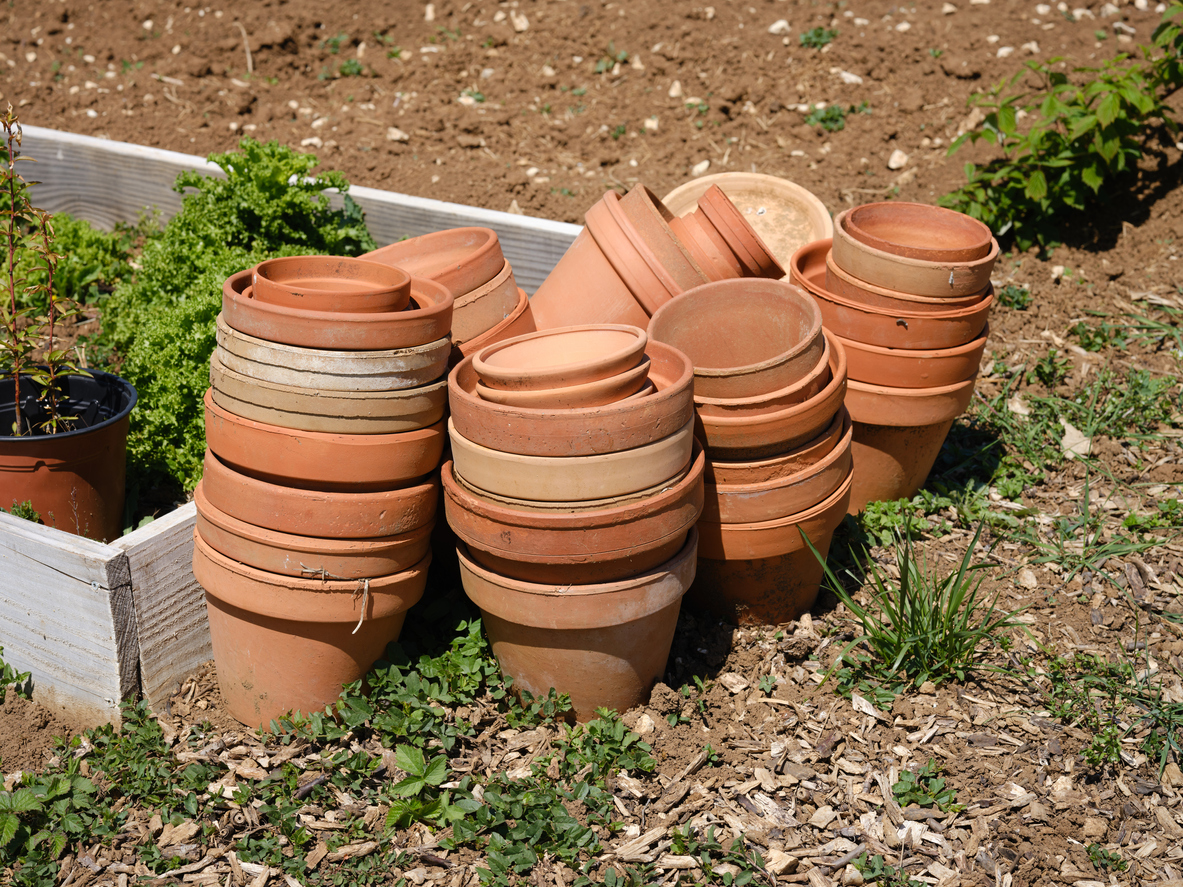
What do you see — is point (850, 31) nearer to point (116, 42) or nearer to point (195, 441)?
point (195, 441)

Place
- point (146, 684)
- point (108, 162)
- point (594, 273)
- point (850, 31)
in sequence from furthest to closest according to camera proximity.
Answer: point (850, 31) → point (108, 162) → point (594, 273) → point (146, 684)

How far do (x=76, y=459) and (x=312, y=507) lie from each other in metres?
1.07

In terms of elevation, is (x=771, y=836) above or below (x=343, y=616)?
below

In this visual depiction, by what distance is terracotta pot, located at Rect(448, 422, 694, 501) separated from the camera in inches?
95.0

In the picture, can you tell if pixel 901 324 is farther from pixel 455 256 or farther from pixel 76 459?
pixel 76 459

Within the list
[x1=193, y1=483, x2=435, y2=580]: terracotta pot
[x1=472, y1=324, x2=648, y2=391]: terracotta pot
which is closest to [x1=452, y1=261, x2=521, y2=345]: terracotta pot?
[x1=472, y1=324, x2=648, y2=391]: terracotta pot

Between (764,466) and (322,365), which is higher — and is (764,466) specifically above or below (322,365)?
below

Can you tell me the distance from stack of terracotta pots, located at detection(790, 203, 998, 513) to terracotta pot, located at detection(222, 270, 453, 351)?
1729mm

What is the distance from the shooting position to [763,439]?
2869 mm

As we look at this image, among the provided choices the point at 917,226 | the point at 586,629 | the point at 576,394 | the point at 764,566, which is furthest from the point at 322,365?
the point at 917,226

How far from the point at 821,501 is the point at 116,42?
23.7 feet

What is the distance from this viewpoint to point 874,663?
3.03m

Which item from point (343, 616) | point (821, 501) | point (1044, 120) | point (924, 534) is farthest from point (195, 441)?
point (1044, 120)

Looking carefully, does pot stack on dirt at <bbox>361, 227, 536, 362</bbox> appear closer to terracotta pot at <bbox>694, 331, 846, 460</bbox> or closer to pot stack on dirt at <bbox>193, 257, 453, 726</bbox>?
pot stack on dirt at <bbox>193, 257, 453, 726</bbox>
